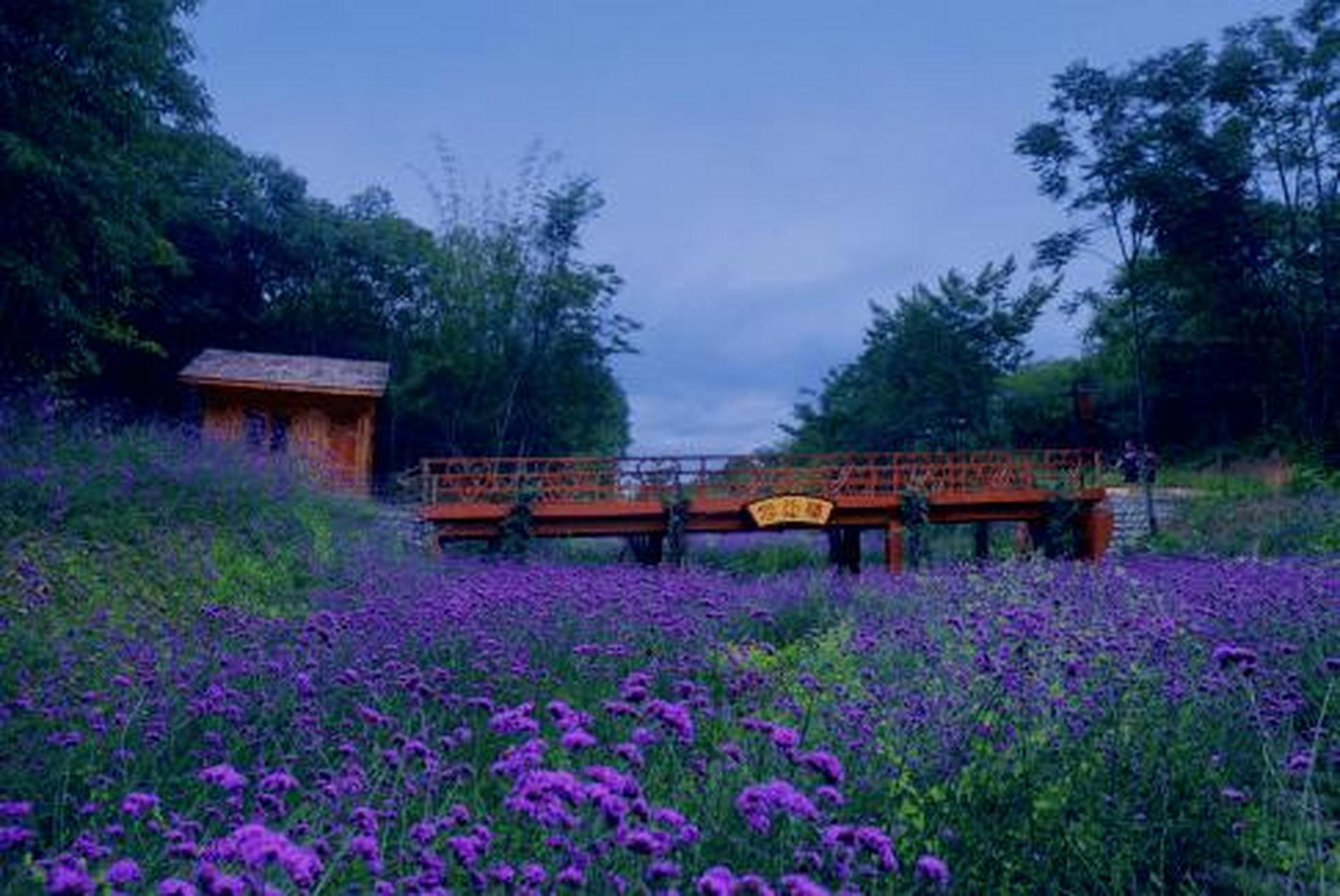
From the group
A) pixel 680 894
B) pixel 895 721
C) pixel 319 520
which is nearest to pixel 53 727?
pixel 680 894

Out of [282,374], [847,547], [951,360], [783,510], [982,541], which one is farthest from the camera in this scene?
[951,360]

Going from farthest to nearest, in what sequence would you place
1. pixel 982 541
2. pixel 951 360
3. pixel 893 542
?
1. pixel 951 360
2. pixel 982 541
3. pixel 893 542

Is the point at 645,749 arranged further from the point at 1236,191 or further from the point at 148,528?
the point at 1236,191

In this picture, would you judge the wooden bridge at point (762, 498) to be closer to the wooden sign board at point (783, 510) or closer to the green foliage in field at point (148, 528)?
the wooden sign board at point (783, 510)

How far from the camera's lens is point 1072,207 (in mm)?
24500

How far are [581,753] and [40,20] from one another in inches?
485

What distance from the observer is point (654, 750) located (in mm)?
4516

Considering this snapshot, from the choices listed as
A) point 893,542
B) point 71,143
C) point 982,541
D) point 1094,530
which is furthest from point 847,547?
point 71,143

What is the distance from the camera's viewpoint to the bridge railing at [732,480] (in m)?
17.8

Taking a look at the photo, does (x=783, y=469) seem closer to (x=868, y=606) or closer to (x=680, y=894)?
(x=868, y=606)

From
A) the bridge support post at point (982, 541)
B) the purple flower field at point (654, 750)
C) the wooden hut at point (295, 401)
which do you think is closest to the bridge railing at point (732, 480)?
the bridge support post at point (982, 541)

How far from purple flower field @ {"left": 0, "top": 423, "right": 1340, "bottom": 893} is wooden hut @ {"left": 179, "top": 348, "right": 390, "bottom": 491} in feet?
52.4

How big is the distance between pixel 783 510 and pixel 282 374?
12.3 m

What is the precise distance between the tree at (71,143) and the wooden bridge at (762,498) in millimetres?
5941
